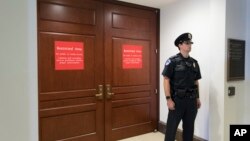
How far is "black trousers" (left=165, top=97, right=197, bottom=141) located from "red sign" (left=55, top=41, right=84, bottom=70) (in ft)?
4.62

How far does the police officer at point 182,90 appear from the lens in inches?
90.4

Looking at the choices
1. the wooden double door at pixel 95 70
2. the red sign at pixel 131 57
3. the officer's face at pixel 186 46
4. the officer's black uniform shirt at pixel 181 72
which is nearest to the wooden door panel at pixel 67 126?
the wooden double door at pixel 95 70

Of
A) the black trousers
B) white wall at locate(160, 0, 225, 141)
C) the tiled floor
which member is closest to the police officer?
the black trousers

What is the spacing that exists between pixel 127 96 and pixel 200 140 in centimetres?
128

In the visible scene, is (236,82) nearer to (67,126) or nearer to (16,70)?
(67,126)

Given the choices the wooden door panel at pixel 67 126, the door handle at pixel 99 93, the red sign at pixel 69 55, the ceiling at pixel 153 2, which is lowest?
the wooden door panel at pixel 67 126

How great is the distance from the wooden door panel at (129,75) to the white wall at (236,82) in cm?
129

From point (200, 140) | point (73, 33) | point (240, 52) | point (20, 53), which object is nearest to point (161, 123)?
point (200, 140)

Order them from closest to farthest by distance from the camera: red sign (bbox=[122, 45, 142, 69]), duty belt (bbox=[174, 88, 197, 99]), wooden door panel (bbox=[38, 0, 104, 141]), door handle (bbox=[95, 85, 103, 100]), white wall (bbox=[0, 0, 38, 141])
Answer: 1. white wall (bbox=[0, 0, 38, 141])
2. duty belt (bbox=[174, 88, 197, 99])
3. wooden door panel (bbox=[38, 0, 104, 141])
4. door handle (bbox=[95, 85, 103, 100])
5. red sign (bbox=[122, 45, 142, 69])

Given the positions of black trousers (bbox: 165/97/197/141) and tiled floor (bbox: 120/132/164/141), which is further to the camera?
tiled floor (bbox: 120/132/164/141)

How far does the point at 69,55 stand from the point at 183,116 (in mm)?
1726

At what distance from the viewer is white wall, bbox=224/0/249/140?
7.87ft

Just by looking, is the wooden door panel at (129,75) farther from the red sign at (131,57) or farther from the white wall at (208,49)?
the white wall at (208,49)

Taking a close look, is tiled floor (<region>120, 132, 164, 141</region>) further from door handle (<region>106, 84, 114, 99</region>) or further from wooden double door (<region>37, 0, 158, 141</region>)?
door handle (<region>106, 84, 114, 99</region>)
